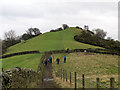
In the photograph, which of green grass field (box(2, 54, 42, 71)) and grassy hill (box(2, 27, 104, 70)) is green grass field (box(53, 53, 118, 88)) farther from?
grassy hill (box(2, 27, 104, 70))

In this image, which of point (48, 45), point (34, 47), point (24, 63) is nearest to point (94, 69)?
point (24, 63)

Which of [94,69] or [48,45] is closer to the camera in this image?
[94,69]

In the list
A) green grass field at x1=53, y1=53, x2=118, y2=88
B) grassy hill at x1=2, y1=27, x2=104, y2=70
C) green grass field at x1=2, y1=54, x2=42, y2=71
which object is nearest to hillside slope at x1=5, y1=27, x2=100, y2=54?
grassy hill at x1=2, y1=27, x2=104, y2=70

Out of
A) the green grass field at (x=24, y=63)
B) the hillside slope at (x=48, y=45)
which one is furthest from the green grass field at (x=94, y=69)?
the hillside slope at (x=48, y=45)

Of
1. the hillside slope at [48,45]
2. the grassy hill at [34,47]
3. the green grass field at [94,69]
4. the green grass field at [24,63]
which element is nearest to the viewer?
the green grass field at [94,69]

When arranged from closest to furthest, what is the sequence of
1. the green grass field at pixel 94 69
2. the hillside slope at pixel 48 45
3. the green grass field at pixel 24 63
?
the green grass field at pixel 94 69, the green grass field at pixel 24 63, the hillside slope at pixel 48 45

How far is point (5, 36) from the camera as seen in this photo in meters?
120

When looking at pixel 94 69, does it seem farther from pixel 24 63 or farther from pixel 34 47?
pixel 34 47

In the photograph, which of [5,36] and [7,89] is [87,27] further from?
[7,89]

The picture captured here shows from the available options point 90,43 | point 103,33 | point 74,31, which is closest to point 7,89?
point 90,43

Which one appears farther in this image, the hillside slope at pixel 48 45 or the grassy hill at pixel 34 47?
the hillside slope at pixel 48 45

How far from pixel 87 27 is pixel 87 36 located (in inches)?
1503

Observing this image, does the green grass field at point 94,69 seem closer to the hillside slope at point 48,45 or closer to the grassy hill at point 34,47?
the grassy hill at point 34,47

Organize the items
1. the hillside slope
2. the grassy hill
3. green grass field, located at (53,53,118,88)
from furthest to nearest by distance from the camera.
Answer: the hillside slope
the grassy hill
green grass field, located at (53,53,118,88)
